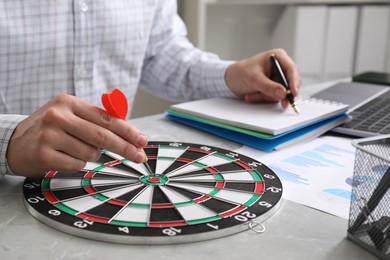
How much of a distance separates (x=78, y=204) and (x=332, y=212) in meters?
0.30

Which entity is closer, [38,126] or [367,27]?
[38,126]

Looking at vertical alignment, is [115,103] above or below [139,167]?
above

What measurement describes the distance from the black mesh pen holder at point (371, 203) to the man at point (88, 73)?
26 cm

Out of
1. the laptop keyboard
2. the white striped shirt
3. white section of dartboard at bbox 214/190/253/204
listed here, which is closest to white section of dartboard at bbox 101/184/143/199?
white section of dartboard at bbox 214/190/253/204

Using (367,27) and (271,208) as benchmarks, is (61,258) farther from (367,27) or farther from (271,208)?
(367,27)

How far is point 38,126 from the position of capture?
568 millimetres

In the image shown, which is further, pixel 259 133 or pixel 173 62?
pixel 173 62

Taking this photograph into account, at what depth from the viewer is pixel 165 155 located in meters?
0.68

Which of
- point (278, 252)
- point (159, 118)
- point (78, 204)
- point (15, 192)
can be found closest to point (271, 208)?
point (278, 252)

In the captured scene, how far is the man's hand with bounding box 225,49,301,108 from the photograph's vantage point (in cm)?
93

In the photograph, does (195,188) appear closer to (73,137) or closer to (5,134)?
(73,137)

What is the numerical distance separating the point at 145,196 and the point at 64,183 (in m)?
0.11

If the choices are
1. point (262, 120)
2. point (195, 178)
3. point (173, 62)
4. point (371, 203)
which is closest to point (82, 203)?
point (195, 178)

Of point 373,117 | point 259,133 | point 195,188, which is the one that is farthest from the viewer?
point 373,117
